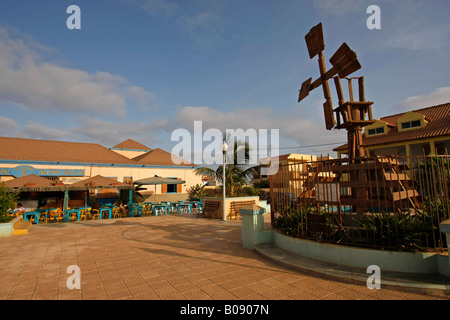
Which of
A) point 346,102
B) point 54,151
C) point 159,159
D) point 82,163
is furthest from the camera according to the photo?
point 159,159

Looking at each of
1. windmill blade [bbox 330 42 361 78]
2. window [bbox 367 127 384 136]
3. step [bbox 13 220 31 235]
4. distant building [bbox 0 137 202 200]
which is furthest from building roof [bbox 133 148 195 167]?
windmill blade [bbox 330 42 361 78]

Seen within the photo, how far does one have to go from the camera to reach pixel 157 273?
469 centimetres

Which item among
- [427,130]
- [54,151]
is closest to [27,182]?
[54,151]

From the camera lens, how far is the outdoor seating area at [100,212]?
1234 cm

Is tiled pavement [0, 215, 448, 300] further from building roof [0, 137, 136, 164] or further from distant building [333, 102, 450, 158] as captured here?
distant building [333, 102, 450, 158]

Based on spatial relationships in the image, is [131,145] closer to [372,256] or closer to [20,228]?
[20,228]

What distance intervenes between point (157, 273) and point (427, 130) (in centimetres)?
2202

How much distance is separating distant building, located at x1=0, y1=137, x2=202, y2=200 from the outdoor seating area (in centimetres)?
268

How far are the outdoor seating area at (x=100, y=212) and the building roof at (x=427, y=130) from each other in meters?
16.6

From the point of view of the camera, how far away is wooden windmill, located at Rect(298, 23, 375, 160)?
567 centimetres

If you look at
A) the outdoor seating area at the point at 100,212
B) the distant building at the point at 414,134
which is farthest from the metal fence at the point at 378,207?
the distant building at the point at 414,134

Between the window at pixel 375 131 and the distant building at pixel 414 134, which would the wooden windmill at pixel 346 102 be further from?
the window at pixel 375 131

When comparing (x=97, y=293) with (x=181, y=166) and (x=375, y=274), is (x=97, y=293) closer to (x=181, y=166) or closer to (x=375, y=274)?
(x=375, y=274)
